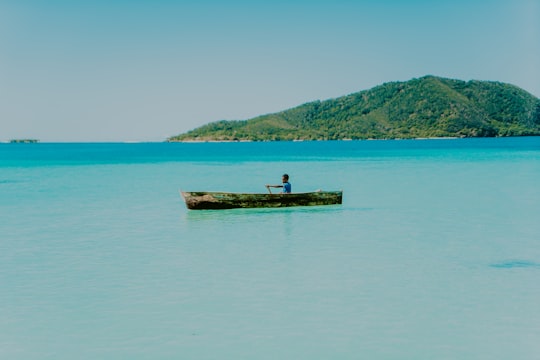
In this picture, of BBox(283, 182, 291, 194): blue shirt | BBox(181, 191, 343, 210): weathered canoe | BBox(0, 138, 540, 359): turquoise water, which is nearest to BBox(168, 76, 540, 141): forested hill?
BBox(181, 191, 343, 210): weathered canoe

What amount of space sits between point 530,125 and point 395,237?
192 meters

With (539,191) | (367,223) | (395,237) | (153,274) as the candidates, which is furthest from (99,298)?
(539,191)

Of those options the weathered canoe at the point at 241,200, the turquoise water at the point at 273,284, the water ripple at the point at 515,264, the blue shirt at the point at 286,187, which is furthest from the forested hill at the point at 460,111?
the water ripple at the point at 515,264

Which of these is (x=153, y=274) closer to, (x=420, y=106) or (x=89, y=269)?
(x=89, y=269)

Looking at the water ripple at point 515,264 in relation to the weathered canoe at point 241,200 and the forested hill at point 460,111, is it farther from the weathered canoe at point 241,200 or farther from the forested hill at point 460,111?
the forested hill at point 460,111

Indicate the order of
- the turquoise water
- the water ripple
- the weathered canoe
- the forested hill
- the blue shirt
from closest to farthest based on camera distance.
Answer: the turquoise water
the water ripple
the weathered canoe
the blue shirt
the forested hill

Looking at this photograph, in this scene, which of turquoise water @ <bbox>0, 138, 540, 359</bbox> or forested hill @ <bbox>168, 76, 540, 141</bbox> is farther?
forested hill @ <bbox>168, 76, 540, 141</bbox>

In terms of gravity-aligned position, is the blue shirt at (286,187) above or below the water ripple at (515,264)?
above

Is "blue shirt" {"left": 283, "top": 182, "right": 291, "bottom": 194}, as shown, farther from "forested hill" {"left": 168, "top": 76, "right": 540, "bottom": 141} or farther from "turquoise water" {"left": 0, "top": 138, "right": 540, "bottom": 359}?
"forested hill" {"left": 168, "top": 76, "right": 540, "bottom": 141}

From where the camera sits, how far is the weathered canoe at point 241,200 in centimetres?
2103

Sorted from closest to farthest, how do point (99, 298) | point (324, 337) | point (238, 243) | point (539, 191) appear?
point (324, 337), point (99, 298), point (238, 243), point (539, 191)

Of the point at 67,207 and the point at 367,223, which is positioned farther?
the point at 67,207

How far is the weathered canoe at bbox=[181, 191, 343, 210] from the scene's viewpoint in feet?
69.0

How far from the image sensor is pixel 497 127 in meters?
180
